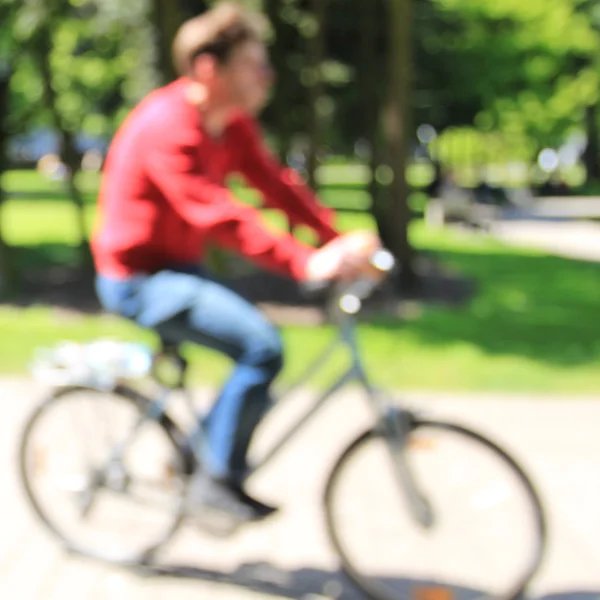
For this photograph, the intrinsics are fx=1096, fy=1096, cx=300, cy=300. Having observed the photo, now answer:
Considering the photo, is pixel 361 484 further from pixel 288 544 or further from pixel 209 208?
pixel 209 208

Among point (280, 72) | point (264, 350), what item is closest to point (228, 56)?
point (264, 350)

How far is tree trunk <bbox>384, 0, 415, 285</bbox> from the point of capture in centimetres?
1172

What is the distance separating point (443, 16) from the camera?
87.8 feet

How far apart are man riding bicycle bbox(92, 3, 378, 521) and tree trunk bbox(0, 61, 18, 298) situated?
28.8ft

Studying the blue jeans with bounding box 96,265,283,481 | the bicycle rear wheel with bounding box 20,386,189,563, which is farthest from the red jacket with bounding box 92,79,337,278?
the bicycle rear wheel with bounding box 20,386,189,563

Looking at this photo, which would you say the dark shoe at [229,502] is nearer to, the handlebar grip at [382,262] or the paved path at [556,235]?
the handlebar grip at [382,262]

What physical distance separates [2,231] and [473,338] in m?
6.00

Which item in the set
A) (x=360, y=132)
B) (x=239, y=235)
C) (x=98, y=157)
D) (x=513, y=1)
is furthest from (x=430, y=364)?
(x=98, y=157)

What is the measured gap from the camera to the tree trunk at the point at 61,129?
12.9 meters

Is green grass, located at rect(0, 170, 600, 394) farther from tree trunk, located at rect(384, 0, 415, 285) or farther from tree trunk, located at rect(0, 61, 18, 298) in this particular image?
tree trunk, located at rect(384, 0, 415, 285)

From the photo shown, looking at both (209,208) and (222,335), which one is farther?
(222,335)

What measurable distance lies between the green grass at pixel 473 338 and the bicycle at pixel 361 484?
329 cm

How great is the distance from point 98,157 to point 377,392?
65257 mm

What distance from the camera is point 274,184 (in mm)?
3863
